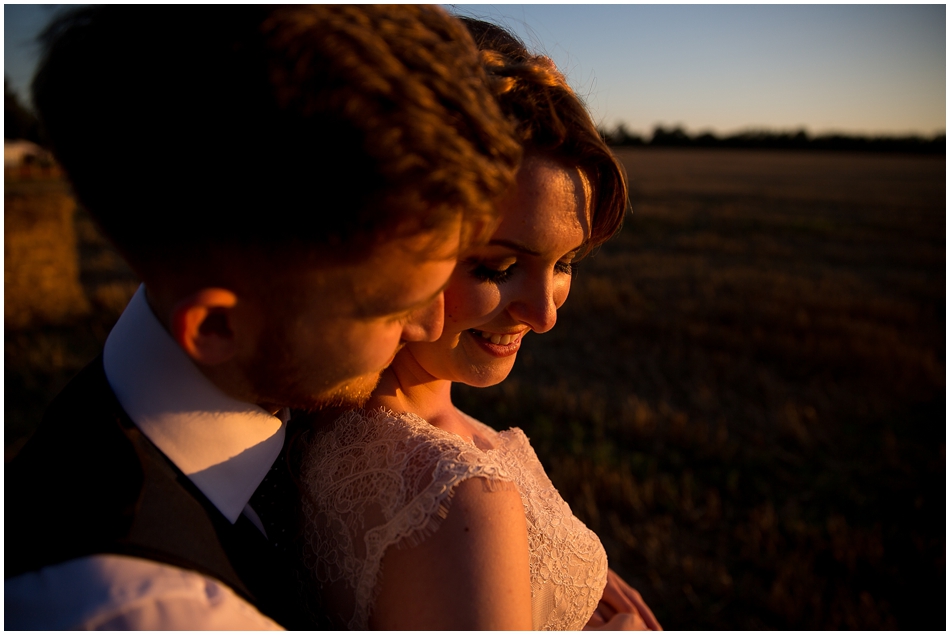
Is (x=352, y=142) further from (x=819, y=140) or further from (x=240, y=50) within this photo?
(x=819, y=140)

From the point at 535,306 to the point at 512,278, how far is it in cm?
10

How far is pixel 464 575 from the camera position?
4.12 feet

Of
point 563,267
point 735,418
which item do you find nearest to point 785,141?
point 735,418

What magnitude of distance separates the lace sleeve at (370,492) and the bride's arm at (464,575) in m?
0.03

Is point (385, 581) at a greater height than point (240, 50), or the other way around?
point (240, 50)

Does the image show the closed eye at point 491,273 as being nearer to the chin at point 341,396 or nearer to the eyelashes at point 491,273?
the eyelashes at point 491,273

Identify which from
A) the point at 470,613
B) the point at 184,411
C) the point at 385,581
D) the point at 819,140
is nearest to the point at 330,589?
the point at 385,581

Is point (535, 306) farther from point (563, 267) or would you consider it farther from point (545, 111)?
point (545, 111)

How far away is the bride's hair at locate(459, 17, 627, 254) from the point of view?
1.45 meters

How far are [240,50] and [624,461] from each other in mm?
4273

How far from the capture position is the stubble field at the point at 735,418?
12.0 feet

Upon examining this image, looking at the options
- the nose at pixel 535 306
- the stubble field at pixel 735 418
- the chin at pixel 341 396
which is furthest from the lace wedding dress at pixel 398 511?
the stubble field at pixel 735 418

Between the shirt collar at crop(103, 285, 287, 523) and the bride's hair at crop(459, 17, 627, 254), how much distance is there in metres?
0.89

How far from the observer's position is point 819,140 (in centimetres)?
7312
